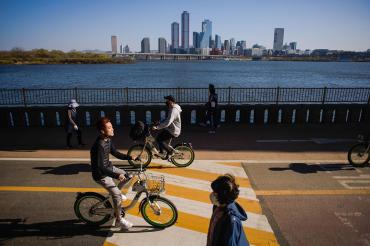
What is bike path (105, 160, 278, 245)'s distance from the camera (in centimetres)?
506

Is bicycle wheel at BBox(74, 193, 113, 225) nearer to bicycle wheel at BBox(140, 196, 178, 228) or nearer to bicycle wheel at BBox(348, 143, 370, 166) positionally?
bicycle wheel at BBox(140, 196, 178, 228)

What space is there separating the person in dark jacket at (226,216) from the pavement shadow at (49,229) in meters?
2.96

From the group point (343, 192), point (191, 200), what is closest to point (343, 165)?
point (343, 192)

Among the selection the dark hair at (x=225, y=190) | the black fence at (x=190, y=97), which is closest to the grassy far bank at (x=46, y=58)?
the black fence at (x=190, y=97)

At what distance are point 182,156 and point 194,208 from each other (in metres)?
2.39

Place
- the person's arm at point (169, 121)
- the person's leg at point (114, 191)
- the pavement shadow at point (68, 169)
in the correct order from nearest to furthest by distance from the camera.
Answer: the person's leg at point (114, 191) → the person's arm at point (169, 121) → the pavement shadow at point (68, 169)

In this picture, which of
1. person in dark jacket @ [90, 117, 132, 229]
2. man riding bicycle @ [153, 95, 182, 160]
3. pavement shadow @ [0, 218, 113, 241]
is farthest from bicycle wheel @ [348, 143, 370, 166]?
pavement shadow @ [0, 218, 113, 241]

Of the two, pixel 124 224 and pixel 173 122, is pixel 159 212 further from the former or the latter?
pixel 173 122

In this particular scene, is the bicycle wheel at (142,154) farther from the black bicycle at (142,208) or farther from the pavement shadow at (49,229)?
the pavement shadow at (49,229)

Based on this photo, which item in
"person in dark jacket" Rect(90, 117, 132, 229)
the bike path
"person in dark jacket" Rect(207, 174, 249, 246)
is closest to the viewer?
"person in dark jacket" Rect(207, 174, 249, 246)

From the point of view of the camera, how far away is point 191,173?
7.86m

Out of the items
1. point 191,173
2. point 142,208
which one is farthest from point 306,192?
point 142,208

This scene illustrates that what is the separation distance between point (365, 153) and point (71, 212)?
7.84m

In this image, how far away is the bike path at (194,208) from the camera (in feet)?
16.6
